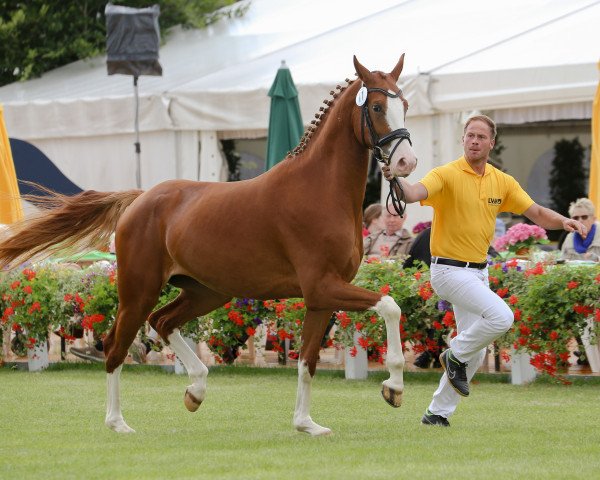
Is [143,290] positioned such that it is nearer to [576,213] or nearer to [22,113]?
[576,213]

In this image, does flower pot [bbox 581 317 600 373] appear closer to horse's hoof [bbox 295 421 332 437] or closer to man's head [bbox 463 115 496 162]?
man's head [bbox 463 115 496 162]

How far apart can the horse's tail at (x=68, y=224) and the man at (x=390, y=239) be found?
3560mm

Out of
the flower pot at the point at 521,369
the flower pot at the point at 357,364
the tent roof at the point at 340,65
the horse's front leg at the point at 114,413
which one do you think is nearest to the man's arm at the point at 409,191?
the horse's front leg at the point at 114,413

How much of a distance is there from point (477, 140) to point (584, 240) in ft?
13.9

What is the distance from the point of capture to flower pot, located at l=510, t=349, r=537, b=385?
962 centimetres

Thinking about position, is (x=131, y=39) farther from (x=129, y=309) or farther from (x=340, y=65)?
(x=129, y=309)

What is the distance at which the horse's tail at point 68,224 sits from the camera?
838 cm

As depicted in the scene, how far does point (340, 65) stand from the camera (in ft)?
53.1

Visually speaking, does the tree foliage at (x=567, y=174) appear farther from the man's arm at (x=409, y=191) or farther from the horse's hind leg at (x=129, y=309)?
the man's arm at (x=409, y=191)

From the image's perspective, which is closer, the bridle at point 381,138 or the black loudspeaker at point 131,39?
the bridle at point 381,138

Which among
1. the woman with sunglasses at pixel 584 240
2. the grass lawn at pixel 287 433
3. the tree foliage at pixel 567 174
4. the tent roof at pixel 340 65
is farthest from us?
the tree foliage at pixel 567 174

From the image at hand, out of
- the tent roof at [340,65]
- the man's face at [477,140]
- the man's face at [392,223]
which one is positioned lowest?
the man's face at [392,223]

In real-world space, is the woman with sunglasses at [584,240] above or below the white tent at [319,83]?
below

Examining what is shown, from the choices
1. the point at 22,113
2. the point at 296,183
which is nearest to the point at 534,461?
the point at 296,183
